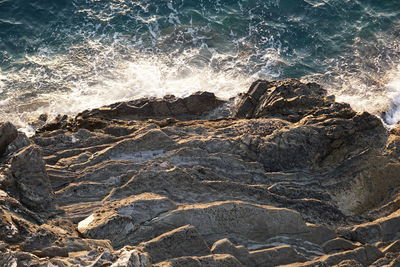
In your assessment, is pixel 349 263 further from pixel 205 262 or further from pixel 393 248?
pixel 205 262

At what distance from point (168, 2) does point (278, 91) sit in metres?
17.1

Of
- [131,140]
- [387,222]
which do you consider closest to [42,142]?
[131,140]

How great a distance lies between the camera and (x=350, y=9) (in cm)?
3669

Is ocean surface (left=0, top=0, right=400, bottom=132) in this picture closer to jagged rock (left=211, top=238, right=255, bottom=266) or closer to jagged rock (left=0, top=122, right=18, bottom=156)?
jagged rock (left=0, top=122, right=18, bottom=156)

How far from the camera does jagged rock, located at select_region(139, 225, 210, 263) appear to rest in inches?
504

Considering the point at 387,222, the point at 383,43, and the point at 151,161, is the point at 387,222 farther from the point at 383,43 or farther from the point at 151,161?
the point at 383,43

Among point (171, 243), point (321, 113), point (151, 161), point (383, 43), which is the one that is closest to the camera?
point (171, 243)

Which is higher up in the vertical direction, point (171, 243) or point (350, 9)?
point (350, 9)

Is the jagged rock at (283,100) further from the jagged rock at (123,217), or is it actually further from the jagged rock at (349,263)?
the jagged rock at (123,217)

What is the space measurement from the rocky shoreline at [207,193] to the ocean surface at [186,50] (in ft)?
31.1

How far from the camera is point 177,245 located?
1305 centimetres

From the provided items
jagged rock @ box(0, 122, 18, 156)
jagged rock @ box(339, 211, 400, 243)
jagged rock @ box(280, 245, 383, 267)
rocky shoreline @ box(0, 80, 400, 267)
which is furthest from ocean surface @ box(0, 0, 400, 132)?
jagged rock @ box(280, 245, 383, 267)

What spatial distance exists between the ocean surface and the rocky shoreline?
9.49m

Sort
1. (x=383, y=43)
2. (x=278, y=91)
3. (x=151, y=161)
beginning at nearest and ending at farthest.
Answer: (x=151, y=161) < (x=278, y=91) < (x=383, y=43)
